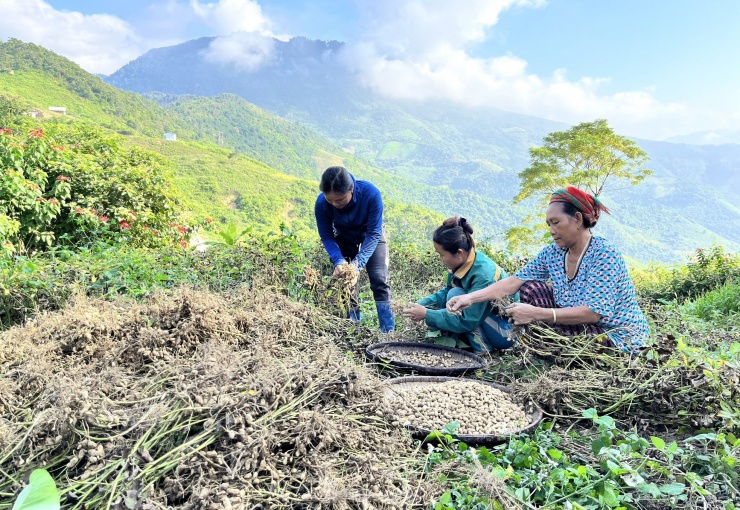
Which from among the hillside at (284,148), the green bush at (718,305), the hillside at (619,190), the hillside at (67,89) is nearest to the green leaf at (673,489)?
the green bush at (718,305)

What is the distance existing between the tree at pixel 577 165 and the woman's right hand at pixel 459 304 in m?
20.0

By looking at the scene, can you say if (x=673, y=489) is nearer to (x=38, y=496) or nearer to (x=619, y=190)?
(x=38, y=496)

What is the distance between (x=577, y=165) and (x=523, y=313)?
23.4 m

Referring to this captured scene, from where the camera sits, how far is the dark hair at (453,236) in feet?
10.9

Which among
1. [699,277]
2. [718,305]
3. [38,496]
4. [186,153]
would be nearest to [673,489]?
[38,496]

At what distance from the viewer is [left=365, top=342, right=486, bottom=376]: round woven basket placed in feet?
9.59

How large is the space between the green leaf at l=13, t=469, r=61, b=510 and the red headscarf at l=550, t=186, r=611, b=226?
2628 mm

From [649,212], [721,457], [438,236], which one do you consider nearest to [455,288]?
[438,236]

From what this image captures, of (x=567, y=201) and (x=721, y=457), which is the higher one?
(x=567, y=201)

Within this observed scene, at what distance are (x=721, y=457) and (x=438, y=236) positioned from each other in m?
1.97

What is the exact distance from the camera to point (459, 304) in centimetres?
323

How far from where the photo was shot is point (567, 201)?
9.32 ft

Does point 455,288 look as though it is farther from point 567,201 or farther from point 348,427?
point 348,427

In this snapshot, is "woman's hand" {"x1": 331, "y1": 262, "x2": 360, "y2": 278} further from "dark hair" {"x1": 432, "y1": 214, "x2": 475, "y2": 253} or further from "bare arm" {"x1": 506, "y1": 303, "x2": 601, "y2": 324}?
"bare arm" {"x1": 506, "y1": 303, "x2": 601, "y2": 324}
